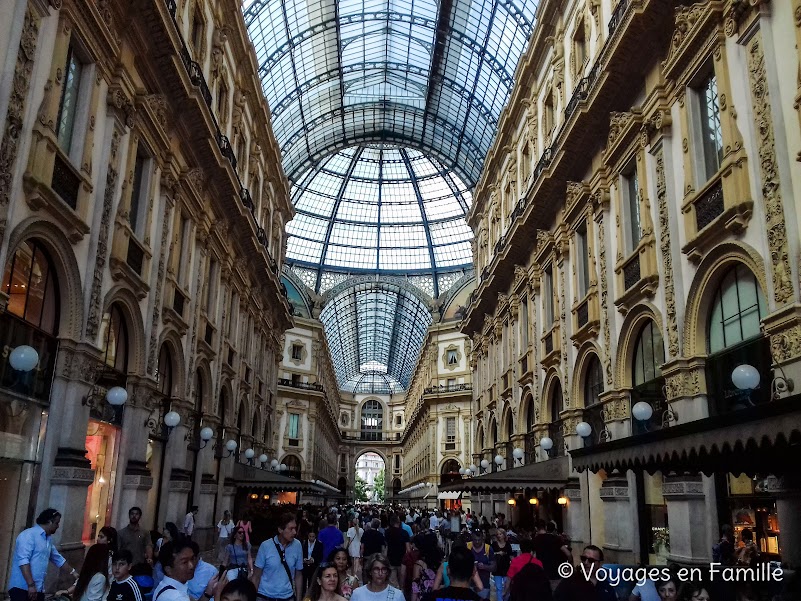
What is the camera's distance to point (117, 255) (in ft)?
48.4

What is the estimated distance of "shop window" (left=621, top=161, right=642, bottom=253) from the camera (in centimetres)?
1658

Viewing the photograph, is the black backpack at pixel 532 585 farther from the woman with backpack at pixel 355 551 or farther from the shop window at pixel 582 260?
the shop window at pixel 582 260

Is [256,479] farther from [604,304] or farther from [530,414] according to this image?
[604,304]

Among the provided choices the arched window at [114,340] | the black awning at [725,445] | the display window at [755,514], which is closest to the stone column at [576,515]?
the display window at [755,514]

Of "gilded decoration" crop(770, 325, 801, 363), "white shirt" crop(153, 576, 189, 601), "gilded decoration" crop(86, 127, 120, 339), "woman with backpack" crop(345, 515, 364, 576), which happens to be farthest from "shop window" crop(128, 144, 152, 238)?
"gilded decoration" crop(770, 325, 801, 363)

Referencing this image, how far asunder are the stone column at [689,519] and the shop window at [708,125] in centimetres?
555

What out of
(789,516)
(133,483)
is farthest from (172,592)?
(133,483)

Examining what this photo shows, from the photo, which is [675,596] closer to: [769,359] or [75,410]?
[769,359]

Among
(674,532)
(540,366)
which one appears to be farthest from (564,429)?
(674,532)

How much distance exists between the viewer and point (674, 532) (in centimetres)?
1291

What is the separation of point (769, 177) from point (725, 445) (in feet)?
15.7

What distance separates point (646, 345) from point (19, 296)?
491 inches

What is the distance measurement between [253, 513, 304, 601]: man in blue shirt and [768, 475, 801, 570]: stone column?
23.6 ft

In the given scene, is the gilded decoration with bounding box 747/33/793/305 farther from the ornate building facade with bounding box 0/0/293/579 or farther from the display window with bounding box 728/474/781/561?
the ornate building facade with bounding box 0/0/293/579
